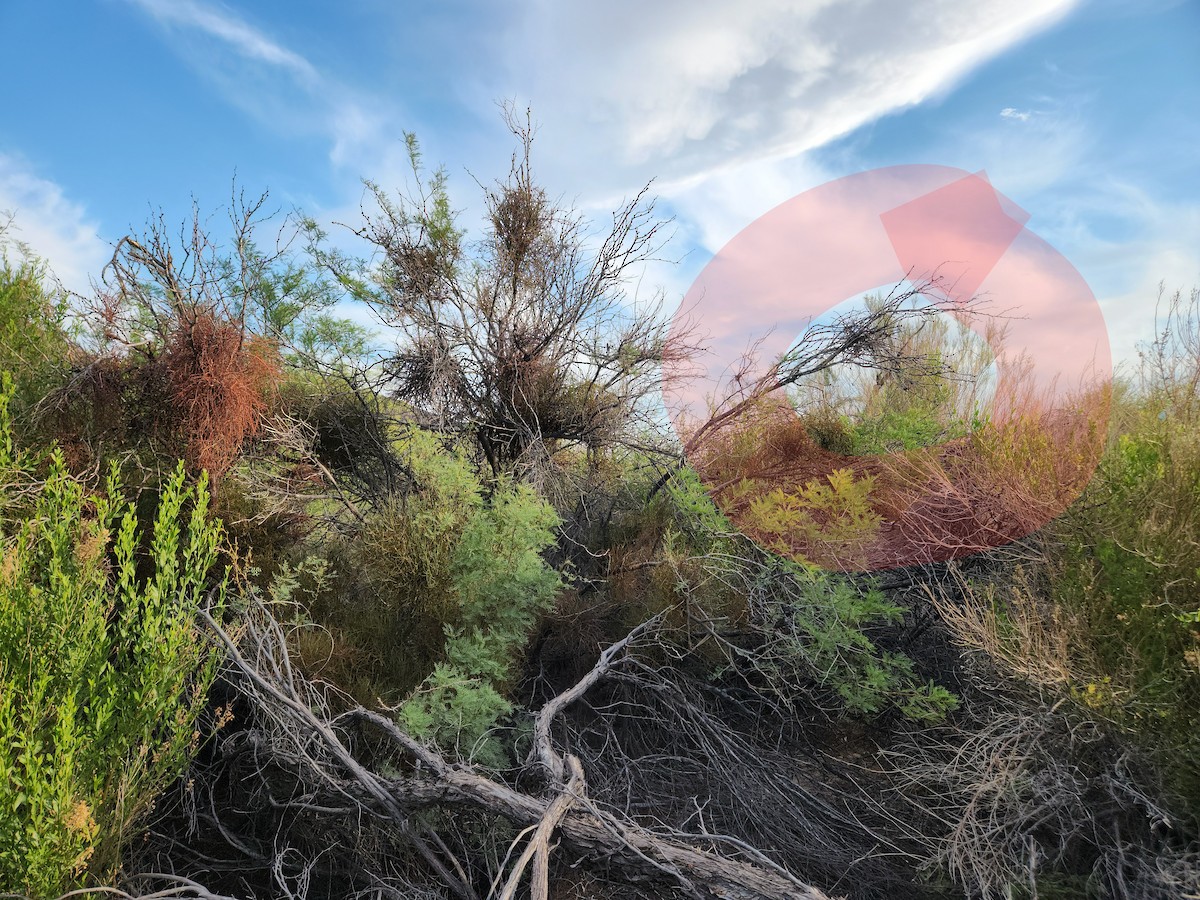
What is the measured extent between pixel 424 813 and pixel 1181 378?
14.4 ft

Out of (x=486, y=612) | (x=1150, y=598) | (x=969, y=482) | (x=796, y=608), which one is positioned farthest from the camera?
(x=796, y=608)

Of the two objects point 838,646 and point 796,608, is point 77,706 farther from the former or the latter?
point 838,646

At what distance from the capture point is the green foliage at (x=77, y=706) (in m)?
2.19

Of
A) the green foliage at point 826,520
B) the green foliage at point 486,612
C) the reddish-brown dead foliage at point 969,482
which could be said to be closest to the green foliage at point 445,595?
the green foliage at point 486,612

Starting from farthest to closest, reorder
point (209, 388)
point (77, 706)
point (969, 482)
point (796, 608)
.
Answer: point (209, 388) → point (796, 608) → point (969, 482) → point (77, 706)

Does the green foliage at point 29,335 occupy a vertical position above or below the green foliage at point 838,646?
above

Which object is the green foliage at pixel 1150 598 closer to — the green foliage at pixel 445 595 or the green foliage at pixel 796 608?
the green foliage at pixel 796 608

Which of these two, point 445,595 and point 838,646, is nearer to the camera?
point 445,595

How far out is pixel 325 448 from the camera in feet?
19.4

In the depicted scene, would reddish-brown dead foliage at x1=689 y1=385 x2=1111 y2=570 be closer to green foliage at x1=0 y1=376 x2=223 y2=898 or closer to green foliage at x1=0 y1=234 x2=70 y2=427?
green foliage at x1=0 y1=376 x2=223 y2=898

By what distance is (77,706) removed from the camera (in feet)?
8.34

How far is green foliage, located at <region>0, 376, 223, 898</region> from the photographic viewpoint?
2.19m

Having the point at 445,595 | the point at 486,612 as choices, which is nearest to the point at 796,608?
the point at 486,612

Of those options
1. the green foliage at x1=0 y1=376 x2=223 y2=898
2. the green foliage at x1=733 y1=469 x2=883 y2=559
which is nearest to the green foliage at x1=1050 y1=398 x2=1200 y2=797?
the green foliage at x1=733 y1=469 x2=883 y2=559
